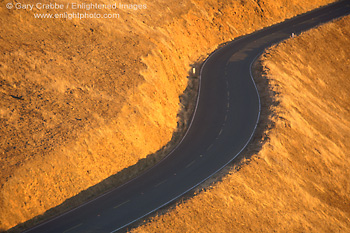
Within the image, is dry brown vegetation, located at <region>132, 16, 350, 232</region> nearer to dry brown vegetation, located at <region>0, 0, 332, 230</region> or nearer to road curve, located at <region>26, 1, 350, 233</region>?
road curve, located at <region>26, 1, 350, 233</region>

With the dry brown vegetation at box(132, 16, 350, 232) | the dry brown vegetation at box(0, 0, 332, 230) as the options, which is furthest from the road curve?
the dry brown vegetation at box(132, 16, 350, 232)

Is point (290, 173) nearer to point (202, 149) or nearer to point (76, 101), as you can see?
point (202, 149)

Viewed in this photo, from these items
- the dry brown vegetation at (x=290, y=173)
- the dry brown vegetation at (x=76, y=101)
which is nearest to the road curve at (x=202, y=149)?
the dry brown vegetation at (x=76, y=101)

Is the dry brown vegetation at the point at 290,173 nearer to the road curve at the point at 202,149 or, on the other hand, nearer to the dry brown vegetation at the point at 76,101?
the road curve at the point at 202,149

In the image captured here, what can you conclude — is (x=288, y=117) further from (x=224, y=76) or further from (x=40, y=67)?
(x=40, y=67)

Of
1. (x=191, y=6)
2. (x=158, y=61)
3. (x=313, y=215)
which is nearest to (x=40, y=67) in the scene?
(x=158, y=61)
